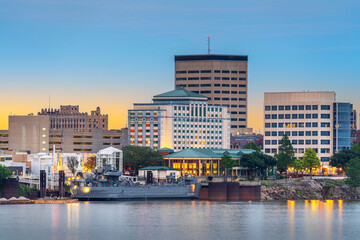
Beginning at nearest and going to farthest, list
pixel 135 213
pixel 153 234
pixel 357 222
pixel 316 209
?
pixel 153 234
pixel 357 222
pixel 135 213
pixel 316 209

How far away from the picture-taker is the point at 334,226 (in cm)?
14938

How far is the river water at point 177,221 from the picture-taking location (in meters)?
136

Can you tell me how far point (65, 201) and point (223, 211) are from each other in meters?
36.9

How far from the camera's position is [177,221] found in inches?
6038

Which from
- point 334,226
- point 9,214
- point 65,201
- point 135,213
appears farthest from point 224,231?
point 65,201

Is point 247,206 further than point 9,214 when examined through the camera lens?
Yes

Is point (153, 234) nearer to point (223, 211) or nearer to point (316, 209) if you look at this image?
point (223, 211)

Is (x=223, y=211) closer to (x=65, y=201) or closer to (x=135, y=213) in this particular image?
(x=135, y=213)

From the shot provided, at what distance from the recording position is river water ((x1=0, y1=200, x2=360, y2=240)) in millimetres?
136375

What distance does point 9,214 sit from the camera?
162750 millimetres

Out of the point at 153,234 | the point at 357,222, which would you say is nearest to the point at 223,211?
the point at 357,222

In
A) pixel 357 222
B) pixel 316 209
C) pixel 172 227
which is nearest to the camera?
pixel 172 227

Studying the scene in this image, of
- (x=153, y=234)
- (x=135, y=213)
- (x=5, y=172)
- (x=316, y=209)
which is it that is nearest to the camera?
(x=153, y=234)

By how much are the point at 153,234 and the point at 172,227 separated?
30.9ft
